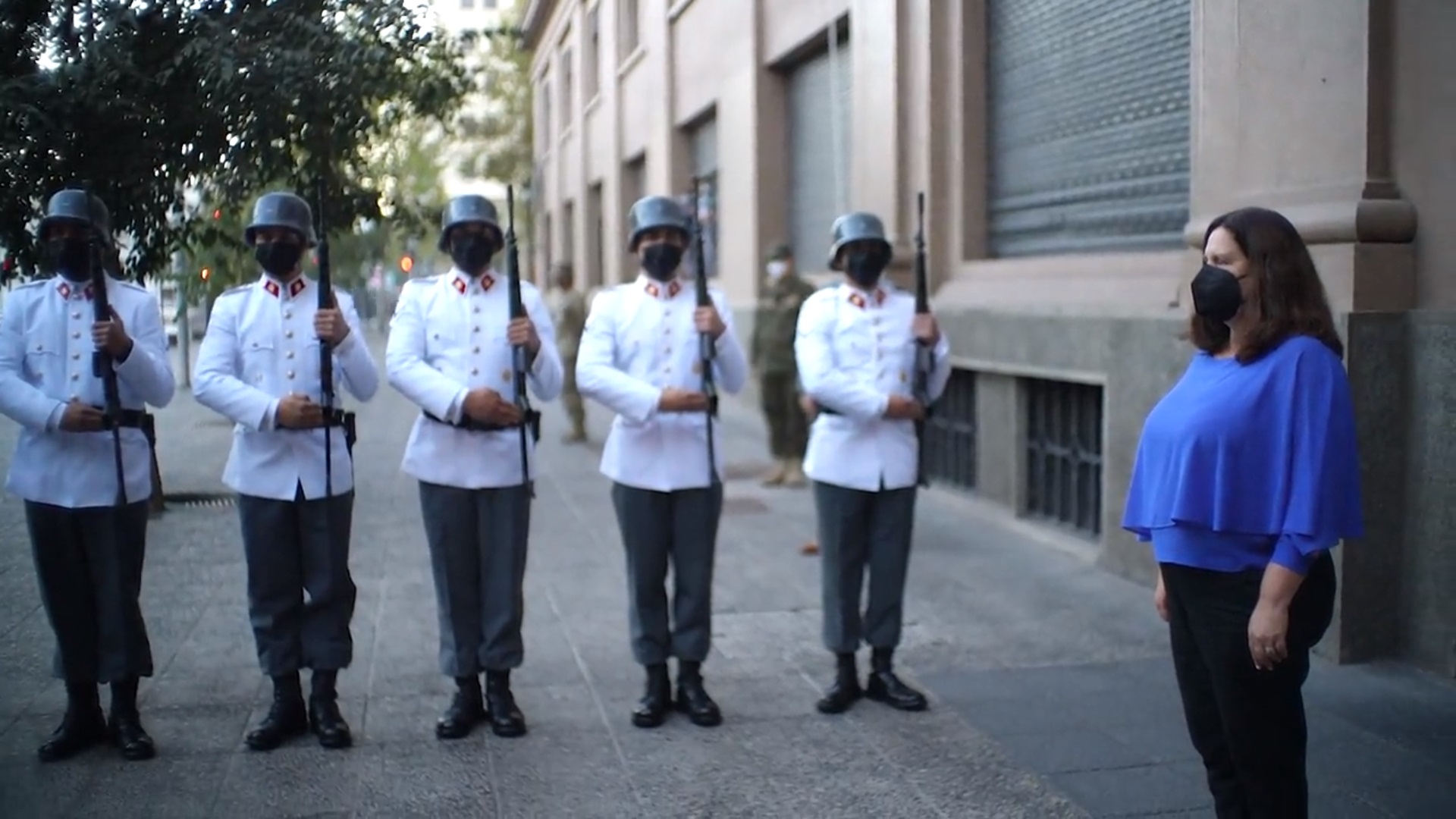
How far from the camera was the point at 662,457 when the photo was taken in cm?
573

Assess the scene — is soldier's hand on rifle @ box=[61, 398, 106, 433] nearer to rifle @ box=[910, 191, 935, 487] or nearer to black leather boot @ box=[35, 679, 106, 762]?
black leather boot @ box=[35, 679, 106, 762]

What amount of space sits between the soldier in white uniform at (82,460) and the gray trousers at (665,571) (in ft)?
6.02

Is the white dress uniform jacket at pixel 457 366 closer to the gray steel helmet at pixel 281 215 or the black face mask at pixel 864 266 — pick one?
the gray steel helmet at pixel 281 215

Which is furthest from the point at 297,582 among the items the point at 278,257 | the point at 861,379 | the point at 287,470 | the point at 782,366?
the point at 782,366

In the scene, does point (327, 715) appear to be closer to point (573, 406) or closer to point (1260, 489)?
point (1260, 489)

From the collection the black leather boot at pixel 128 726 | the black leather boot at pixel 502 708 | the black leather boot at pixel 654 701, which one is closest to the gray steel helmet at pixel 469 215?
the black leather boot at pixel 502 708

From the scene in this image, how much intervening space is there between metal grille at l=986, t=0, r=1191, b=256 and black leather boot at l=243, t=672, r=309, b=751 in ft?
18.1

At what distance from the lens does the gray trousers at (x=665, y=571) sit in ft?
18.9

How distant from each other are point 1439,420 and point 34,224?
5686 millimetres

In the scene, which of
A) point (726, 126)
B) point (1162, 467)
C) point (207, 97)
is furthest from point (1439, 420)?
point (726, 126)

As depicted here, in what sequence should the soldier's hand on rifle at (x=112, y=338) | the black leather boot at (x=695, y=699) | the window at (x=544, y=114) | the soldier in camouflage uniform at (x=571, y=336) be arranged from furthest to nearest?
the window at (x=544, y=114)
the soldier in camouflage uniform at (x=571, y=336)
the black leather boot at (x=695, y=699)
the soldier's hand on rifle at (x=112, y=338)

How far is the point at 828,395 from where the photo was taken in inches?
233

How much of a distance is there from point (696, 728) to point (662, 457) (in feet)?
3.52

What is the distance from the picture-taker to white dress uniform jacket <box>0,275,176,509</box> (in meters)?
5.16
